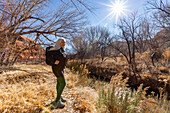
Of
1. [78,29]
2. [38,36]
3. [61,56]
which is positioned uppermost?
[78,29]

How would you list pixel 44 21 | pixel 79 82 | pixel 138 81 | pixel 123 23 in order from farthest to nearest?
pixel 123 23, pixel 138 81, pixel 44 21, pixel 79 82

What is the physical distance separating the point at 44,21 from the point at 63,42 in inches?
170

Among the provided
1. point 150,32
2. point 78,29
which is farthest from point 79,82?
point 150,32

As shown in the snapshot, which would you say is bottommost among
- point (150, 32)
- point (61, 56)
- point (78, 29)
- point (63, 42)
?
point (61, 56)

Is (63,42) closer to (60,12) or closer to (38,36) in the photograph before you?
(60,12)

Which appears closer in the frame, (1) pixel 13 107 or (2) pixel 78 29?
(1) pixel 13 107

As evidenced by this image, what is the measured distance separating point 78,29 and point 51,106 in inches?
208

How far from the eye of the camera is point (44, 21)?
18.2ft

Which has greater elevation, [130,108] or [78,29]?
[78,29]

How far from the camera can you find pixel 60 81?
7.47ft

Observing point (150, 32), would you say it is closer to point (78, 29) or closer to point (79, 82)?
point (78, 29)

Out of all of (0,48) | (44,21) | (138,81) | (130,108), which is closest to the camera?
(130,108)

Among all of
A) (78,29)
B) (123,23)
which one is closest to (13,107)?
(78,29)

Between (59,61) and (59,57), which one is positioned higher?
(59,57)
